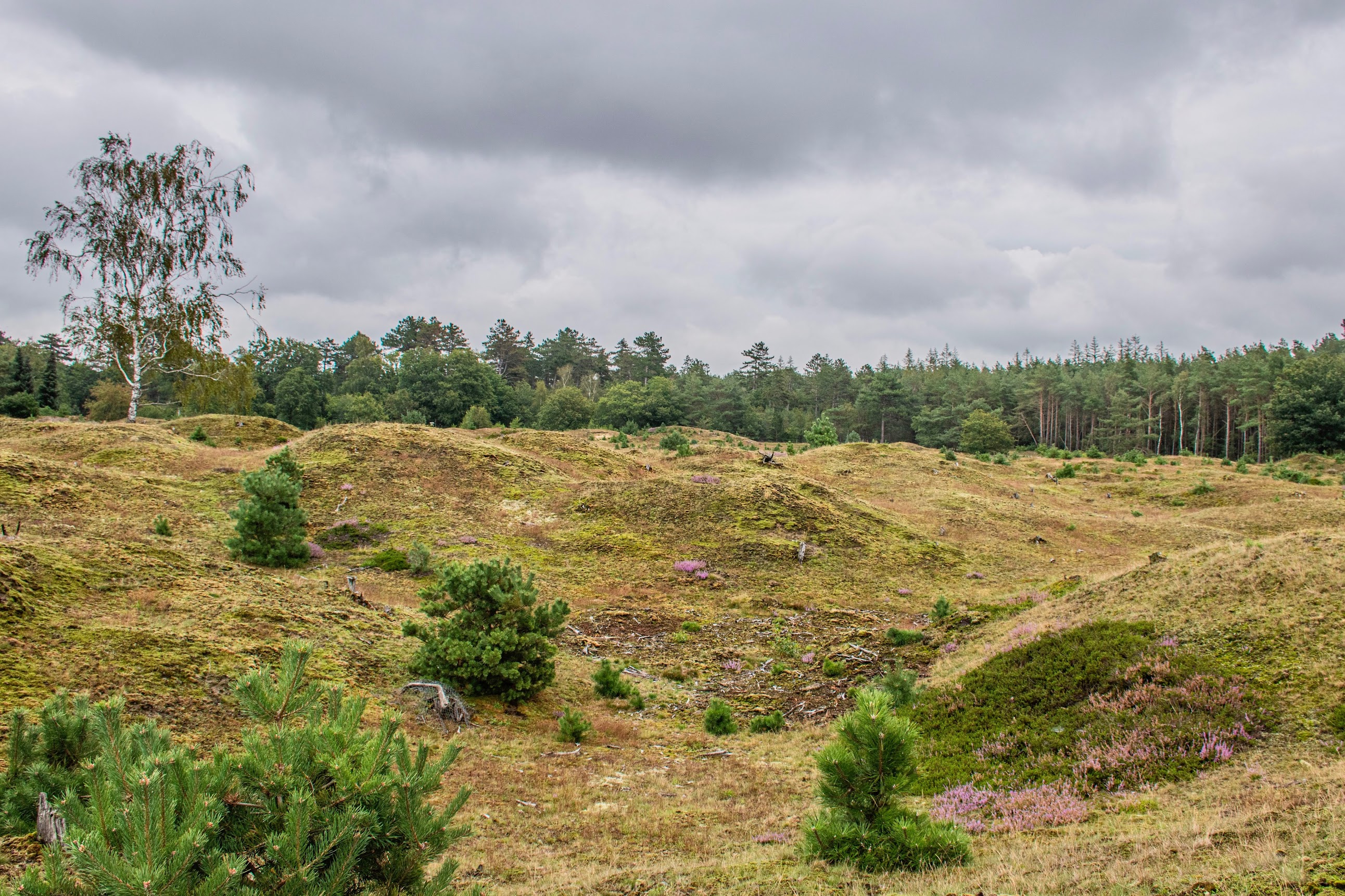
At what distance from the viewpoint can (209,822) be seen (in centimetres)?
264

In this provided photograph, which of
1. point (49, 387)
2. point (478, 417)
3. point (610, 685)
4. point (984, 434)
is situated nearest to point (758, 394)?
point (984, 434)

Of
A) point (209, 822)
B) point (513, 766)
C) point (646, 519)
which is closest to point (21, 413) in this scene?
point (646, 519)

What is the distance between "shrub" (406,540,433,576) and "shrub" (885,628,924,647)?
38.8 ft

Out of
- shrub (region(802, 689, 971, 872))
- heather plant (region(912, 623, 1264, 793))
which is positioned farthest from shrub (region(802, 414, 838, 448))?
shrub (region(802, 689, 971, 872))

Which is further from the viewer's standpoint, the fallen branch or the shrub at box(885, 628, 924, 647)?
the shrub at box(885, 628, 924, 647)

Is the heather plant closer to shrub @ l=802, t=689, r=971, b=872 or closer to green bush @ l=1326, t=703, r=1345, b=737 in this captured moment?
green bush @ l=1326, t=703, r=1345, b=737

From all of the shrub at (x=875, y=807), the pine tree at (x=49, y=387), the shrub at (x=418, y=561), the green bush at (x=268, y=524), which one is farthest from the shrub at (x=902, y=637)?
the pine tree at (x=49, y=387)

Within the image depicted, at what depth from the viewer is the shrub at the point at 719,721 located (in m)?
10.5

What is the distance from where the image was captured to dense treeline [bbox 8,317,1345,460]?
60188mm

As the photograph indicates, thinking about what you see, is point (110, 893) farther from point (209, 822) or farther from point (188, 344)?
point (188, 344)

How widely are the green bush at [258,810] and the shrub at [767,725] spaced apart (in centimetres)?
797

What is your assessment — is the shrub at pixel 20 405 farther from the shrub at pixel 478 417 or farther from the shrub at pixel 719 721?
the shrub at pixel 719 721

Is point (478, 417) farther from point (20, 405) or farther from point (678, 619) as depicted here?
point (678, 619)

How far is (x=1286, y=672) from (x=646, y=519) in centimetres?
1801
